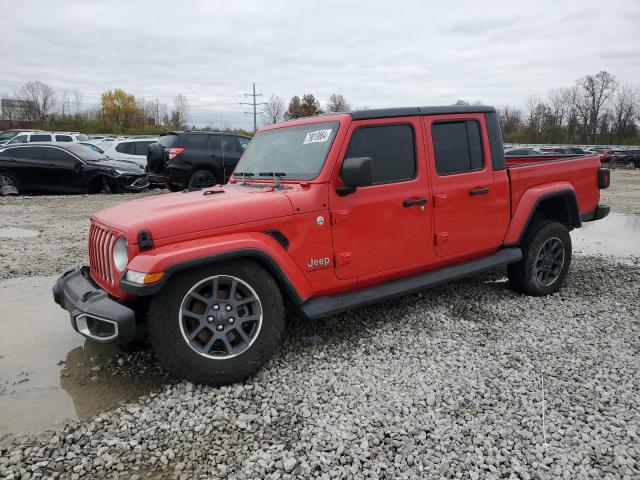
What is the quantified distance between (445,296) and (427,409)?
2.22 meters

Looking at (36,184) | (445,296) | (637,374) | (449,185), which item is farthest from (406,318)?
(36,184)

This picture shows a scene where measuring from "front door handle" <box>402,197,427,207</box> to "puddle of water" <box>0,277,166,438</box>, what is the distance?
2.26m

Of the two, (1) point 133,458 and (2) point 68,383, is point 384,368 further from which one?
(2) point 68,383

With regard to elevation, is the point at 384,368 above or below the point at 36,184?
below

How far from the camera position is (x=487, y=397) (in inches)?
123

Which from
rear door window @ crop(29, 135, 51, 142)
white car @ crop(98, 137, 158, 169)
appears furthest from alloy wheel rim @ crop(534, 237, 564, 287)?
rear door window @ crop(29, 135, 51, 142)

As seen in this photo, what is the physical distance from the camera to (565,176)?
5156mm

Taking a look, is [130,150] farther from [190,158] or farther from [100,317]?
[100,317]

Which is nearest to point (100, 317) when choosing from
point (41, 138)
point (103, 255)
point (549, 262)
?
point (103, 255)

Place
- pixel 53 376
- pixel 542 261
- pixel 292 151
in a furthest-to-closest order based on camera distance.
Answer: pixel 542 261, pixel 292 151, pixel 53 376

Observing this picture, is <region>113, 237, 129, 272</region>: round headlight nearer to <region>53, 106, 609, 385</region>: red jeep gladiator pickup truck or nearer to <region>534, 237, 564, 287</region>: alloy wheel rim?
<region>53, 106, 609, 385</region>: red jeep gladiator pickup truck

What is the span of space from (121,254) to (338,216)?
1.52 metres

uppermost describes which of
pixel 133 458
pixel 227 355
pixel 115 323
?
pixel 115 323

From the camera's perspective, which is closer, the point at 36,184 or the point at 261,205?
the point at 261,205
